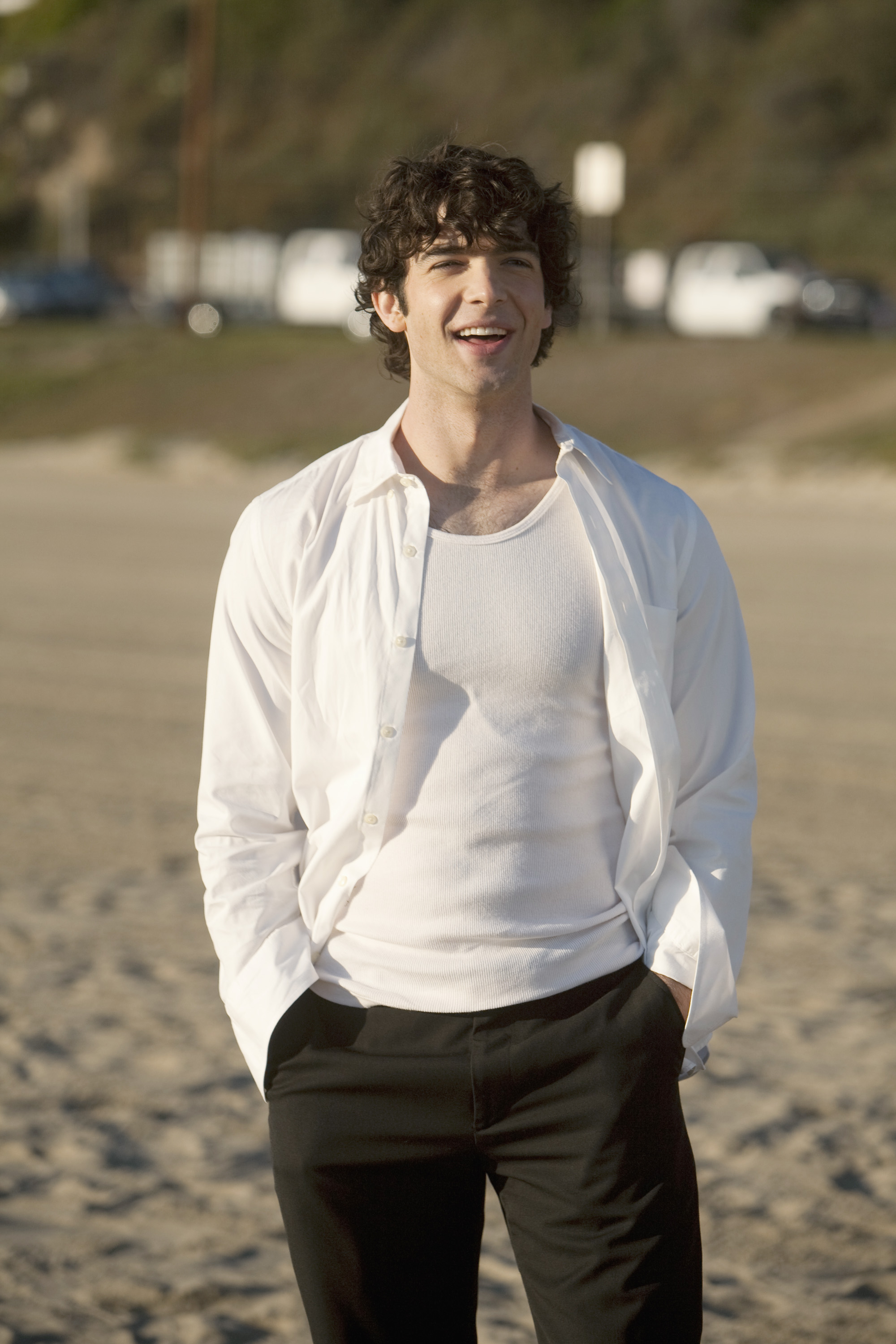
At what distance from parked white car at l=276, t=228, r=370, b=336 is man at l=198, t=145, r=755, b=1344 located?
3427 centimetres

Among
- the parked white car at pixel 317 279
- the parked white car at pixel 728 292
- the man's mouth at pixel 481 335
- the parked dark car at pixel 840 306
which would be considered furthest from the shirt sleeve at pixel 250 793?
the parked white car at pixel 317 279

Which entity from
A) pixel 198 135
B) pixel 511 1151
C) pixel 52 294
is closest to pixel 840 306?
pixel 198 135

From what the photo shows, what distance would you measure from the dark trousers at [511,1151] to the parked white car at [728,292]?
1119 inches

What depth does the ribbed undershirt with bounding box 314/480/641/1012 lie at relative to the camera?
2.36 meters

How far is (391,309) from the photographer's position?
2.55m

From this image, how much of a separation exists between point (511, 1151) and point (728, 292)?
30.7 metres

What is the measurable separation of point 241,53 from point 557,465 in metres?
73.7

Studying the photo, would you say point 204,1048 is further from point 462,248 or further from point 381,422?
point 381,422

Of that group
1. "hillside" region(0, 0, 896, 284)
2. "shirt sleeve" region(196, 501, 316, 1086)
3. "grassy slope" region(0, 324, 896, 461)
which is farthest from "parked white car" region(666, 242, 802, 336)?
"shirt sleeve" region(196, 501, 316, 1086)

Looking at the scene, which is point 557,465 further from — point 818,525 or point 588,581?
point 818,525

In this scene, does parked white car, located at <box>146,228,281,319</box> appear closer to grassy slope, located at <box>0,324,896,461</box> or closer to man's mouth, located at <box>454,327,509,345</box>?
grassy slope, located at <box>0,324,896,461</box>

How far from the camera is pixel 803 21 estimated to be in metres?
55.7

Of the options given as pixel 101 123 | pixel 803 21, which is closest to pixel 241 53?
pixel 101 123

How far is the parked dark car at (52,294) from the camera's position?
40.4 metres
